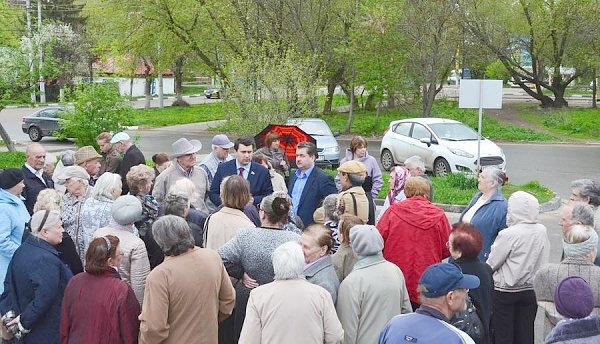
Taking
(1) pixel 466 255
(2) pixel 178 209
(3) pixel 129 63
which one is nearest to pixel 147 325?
(2) pixel 178 209

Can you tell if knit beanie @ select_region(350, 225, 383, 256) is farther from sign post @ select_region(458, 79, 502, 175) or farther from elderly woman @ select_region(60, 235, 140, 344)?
sign post @ select_region(458, 79, 502, 175)

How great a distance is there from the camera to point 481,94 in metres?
15.3

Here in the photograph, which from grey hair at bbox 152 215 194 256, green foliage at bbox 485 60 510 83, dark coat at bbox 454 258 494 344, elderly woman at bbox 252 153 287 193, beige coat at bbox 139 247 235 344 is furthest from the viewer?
green foliage at bbox 485 60 510 83

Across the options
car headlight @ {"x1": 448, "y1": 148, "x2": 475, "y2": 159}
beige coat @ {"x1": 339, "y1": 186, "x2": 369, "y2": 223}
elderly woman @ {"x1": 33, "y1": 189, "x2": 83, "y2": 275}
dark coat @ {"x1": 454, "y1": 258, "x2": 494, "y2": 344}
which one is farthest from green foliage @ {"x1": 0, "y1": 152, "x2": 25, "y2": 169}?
dark coat @ {"x1": 454, "y1": 258, "x2": 494, "y2": 344}

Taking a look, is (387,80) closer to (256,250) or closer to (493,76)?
(493,76)

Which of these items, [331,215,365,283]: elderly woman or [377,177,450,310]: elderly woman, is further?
[377,177,450,310]: elderly woman

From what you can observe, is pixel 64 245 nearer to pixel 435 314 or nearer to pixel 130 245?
pixel 130 245

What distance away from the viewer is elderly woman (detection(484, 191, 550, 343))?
21.2 ft

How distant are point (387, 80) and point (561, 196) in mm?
13559

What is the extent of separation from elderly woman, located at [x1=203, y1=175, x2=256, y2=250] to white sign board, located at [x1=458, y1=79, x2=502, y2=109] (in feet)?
32.4

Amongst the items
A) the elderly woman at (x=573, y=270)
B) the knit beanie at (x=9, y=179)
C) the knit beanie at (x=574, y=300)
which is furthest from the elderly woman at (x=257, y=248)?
the knit beanie at (x=9, y=179)

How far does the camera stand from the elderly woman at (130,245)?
5.67 meters

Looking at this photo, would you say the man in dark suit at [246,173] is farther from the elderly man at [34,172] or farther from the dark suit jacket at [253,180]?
the elderly man at [34,172]

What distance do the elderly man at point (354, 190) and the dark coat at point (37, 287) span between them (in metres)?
2.98
